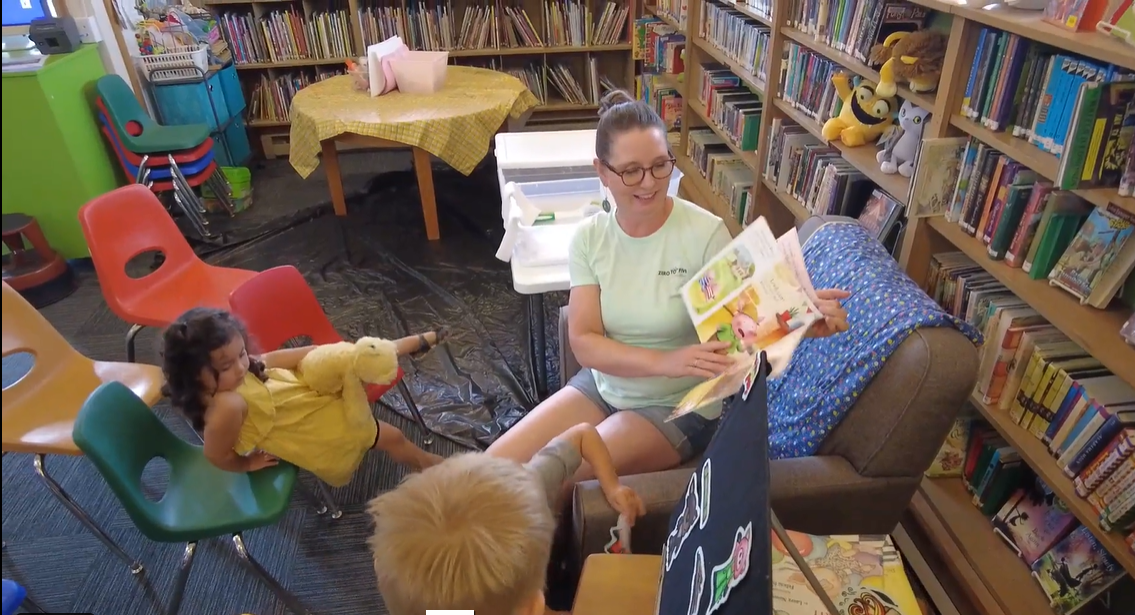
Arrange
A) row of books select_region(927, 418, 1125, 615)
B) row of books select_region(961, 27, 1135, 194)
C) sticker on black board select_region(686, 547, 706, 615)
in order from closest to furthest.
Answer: sticker on black board select_region(686, 547, 706, 615), row of books select_region(961, 27, 1135, 194), row of books select_region(927, 418, 1125, 615)

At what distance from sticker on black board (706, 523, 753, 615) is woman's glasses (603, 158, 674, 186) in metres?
0.83

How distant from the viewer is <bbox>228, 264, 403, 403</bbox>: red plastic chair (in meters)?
1.71

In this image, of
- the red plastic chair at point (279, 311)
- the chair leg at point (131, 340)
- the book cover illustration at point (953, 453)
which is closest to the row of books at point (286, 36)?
the chair leg at point (131, 340)

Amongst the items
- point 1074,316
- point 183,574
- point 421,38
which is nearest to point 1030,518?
point 1074,316

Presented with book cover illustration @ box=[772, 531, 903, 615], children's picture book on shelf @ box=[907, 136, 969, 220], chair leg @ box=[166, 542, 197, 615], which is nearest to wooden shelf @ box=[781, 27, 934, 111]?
children's picture book on shelf @ box=[907, 136, 969, 220]

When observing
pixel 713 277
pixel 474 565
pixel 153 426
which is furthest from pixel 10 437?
pixel 713 277

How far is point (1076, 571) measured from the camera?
54.6 inches

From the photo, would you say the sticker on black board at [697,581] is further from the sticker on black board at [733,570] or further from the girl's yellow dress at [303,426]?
the girl's yellow dress at [303,426]

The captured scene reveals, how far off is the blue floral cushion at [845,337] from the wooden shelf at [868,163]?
354 mm

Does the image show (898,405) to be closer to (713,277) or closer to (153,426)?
(713,277)

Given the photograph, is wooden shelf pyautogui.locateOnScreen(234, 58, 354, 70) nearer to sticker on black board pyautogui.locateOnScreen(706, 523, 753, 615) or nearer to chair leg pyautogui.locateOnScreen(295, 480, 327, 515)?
chair leg pyautogui.locateOnScreen(295, 480, 327, 515)

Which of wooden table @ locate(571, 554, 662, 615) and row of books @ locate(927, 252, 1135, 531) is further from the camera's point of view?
row of books @ locate(927, 252, 1135, 531)

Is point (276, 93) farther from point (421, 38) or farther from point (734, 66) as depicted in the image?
point (734, 66)

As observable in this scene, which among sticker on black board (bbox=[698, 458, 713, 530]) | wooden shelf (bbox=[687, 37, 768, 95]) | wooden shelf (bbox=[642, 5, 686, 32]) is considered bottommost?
sticker on black board (bbox=[698, 458, 713, 530])
